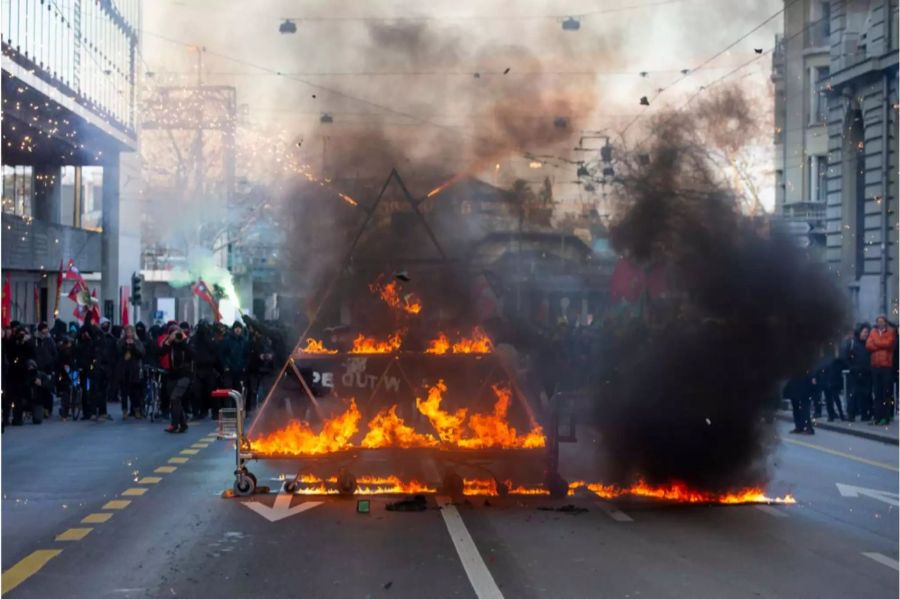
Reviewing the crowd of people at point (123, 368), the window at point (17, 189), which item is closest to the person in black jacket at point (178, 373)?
the crowd of people at point (123, 368)

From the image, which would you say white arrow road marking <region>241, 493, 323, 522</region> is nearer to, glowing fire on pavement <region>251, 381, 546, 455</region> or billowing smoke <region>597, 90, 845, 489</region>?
glowing fire on pavement <region>251, 381, 546, 455</region>

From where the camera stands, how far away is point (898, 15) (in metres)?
31.9

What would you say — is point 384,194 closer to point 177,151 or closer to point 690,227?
point 690,227

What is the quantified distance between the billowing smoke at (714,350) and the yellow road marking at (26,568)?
553 cm

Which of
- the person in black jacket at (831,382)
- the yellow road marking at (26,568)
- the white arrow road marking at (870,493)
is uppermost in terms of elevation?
the person in black jacket at (831,382)

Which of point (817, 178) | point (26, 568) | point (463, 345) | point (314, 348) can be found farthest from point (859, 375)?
point (817, 178)

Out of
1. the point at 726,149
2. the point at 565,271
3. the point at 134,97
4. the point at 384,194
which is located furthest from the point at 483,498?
the point at 134,97

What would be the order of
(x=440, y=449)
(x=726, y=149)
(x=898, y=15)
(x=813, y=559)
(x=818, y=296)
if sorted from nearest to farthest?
(x=813, y=559) → (x=440, y=449) → (x=818, y=296) → (x=726, y=149) → (x=898, y=15)

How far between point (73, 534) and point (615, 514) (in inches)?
176

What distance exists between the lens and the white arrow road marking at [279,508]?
37.3 feet

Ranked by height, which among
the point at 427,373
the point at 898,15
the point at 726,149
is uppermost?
the point at 898,15

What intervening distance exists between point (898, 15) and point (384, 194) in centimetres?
2049

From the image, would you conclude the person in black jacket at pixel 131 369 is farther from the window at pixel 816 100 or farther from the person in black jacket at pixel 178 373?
the window at pixel 816 100

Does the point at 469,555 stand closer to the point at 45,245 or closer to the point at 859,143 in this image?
the point at 859,143
